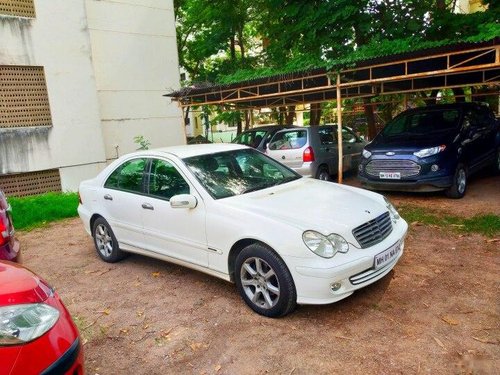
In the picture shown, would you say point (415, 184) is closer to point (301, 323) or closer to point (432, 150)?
point (432, 150)

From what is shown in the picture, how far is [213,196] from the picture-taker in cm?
411

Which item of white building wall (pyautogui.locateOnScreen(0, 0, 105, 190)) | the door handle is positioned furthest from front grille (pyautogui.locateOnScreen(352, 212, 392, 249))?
white building wall (pyautogui.locateOnScreen(0, 0, 105, 190))

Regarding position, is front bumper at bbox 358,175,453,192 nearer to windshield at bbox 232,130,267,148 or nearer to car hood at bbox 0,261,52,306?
windshield at bbox 232,130,267,148

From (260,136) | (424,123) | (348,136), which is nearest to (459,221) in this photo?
(424,123)

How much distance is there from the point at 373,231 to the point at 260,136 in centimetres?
741

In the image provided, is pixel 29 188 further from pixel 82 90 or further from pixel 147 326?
A: pixel 147 326

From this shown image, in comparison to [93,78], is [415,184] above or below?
below

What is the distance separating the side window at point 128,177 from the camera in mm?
4938

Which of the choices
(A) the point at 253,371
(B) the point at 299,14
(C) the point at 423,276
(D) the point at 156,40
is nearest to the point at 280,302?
(A) the point at 253,371

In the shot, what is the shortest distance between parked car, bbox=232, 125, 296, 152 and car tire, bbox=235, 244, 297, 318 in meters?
6.80

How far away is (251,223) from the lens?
3656mm

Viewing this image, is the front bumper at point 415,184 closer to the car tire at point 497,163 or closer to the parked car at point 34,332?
the car tire at point 497,163

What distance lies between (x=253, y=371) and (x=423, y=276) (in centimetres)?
230

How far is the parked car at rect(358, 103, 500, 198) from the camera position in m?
7.36
